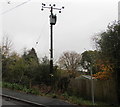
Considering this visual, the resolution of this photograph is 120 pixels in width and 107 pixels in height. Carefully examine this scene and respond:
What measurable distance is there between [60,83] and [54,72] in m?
1.11

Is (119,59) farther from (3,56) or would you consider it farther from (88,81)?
(3,56)

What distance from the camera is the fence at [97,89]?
1250 cm

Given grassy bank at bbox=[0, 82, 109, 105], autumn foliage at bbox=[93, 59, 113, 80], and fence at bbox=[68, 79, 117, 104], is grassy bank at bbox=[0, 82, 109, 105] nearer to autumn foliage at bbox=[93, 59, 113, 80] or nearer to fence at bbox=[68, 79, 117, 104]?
fence at bbox=[68, 79, 117, 104]

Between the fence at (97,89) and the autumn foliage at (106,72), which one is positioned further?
the fence at (97,89)

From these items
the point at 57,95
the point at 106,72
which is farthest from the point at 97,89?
the point at 57,95

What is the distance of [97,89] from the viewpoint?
13430 millimetres

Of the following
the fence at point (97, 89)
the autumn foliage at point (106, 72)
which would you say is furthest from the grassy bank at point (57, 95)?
the autumn foliage at point (106, 72)

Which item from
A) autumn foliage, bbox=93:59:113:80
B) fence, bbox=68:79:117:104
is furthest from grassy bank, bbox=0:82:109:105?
autumn foliage, bbox=93:59:113:80

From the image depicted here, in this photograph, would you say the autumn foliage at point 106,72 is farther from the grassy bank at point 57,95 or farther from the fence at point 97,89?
the grassy bank at point 57,95

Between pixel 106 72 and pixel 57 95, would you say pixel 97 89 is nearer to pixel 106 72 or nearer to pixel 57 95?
pixel 106 72

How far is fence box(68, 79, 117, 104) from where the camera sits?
1250 cm

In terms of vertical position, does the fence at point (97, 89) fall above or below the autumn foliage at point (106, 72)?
below

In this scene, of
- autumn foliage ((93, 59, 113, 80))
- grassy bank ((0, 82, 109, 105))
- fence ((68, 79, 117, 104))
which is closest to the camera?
grassy bank ((0, 82, 109, 105))

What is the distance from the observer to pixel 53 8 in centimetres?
1562
